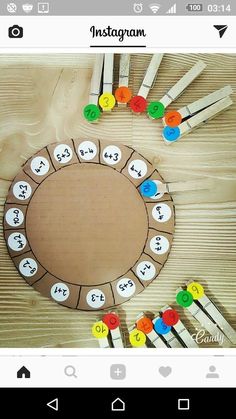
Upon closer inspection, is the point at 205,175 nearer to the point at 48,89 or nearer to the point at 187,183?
the point at 187,183

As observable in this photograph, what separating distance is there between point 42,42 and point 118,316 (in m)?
0.60

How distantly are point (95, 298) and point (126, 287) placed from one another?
2.8 inches

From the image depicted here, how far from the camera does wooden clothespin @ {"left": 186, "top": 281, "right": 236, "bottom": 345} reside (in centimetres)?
108

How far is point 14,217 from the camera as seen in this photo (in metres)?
1.09

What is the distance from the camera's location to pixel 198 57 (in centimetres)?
109

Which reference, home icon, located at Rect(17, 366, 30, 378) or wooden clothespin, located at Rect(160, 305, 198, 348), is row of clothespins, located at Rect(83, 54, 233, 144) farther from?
home icon, located at Rect(17, 366, 30, 378)

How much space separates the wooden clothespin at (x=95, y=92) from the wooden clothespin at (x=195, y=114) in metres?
0.15

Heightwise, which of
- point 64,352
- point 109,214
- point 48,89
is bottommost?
point 64,352
